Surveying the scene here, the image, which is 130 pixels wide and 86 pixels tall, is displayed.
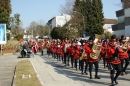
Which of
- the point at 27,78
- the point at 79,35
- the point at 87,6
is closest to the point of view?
the point at 27,78

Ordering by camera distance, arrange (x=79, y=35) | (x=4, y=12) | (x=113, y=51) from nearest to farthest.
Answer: (x=113, y=51)
(x=4, y=12)
(x=79, y=35)

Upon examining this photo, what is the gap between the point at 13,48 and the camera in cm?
4353

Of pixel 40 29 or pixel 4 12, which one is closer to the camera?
pixel 4 12

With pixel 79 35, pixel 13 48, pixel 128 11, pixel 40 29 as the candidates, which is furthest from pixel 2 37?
pixel 40 29

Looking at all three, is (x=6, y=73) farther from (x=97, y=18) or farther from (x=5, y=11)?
(x=97, y=18)

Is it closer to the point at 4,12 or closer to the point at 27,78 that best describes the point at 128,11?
the point at 4,12

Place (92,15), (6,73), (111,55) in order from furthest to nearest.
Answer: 1. (92,15)
2. (6,73)
3. (111,55)

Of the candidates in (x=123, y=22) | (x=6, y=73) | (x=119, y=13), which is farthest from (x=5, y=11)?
(x=6, y=73)

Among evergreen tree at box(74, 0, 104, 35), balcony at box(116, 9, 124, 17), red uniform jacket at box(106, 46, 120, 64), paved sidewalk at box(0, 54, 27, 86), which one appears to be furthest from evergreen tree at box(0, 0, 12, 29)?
red uniform jacket at box(106, 46, 120, 64)

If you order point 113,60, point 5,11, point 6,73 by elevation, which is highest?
point 5,11

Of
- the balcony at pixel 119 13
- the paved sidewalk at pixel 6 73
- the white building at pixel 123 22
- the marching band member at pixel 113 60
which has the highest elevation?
the balcony at pixel 119 13

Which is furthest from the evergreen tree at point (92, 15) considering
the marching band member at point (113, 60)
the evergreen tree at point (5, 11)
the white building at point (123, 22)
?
the marching band member at point (113, 60)

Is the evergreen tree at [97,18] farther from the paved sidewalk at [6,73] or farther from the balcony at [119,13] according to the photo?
the paved sidewalk at [6,73]

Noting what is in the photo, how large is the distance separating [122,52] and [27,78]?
456 centimetres
